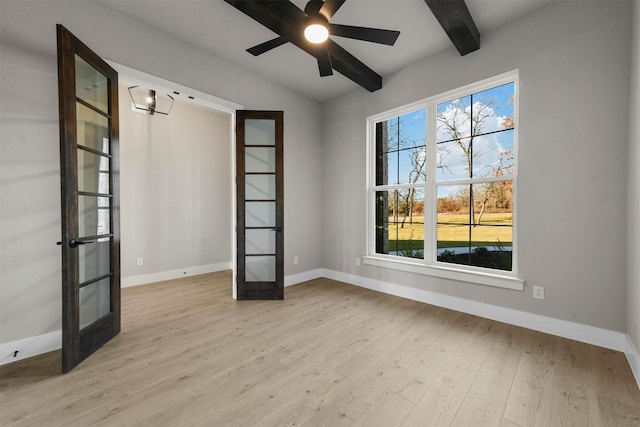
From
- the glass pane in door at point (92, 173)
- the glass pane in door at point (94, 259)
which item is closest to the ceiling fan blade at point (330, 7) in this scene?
the glass pane in door at point (92, 173)

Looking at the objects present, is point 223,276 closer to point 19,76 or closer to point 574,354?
point 19,76

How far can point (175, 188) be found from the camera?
4.50 m

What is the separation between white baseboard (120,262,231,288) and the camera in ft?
12.9

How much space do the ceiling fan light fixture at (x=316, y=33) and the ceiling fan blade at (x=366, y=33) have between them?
61 mm

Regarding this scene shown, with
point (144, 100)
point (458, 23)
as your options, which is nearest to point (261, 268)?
point (144, 100)

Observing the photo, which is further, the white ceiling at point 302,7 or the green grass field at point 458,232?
the green grass field at point 458,232

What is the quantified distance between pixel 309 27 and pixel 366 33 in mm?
448

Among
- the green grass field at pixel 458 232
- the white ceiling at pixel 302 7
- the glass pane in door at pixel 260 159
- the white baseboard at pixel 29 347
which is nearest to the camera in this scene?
the white baseboard at pixel 29 347

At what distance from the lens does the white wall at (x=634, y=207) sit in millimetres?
1781

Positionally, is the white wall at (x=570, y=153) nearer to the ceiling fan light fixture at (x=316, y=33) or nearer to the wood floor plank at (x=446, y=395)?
the wood floor plank at (x=446, y=395)

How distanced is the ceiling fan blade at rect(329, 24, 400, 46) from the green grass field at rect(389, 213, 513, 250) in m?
2.04

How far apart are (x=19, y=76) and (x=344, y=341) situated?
3323mm

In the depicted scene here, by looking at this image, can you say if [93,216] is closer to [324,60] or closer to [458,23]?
[324,60]

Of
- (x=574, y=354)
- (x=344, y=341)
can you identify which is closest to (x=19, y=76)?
(x=344, y=341)
